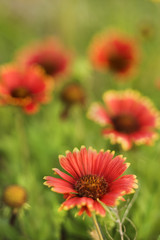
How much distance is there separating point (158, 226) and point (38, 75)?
0.79m

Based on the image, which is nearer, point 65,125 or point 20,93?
point 20,93

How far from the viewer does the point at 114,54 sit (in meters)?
1.96

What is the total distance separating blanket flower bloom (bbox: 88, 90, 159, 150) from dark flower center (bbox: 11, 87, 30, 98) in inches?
11.3

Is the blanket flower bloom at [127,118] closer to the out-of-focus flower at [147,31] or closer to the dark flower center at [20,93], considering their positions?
the dark flower center at [20,93]

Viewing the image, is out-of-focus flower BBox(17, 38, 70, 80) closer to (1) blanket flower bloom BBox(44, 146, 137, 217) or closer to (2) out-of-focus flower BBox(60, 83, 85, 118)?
(2) out-of-focus flower BBox(60, 83, 85, 118)

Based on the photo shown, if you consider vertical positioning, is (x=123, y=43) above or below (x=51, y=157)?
above

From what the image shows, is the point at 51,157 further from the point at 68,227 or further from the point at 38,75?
the point at 68,227

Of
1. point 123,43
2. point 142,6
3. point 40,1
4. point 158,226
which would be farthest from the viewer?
point 40,1

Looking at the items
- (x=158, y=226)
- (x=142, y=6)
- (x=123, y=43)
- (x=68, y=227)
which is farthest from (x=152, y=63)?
(x=68, y=227)

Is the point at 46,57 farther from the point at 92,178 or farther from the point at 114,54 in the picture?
the point at 92,178

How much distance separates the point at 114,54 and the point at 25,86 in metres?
0.68

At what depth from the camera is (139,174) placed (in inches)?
57.1

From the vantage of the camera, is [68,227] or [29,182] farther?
[29,182]

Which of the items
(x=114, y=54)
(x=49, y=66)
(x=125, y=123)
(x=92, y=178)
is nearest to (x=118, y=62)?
(x=114, y=54)
